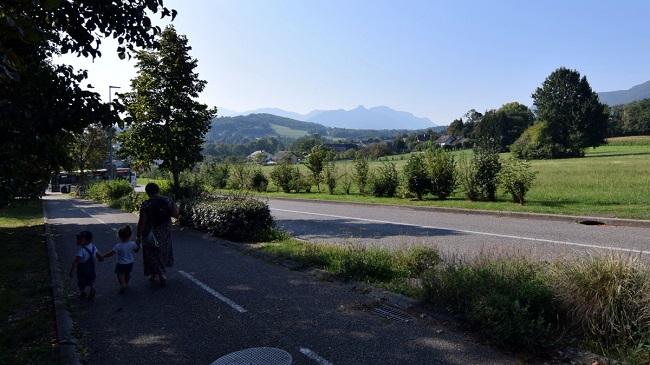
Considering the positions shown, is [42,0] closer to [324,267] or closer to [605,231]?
[324,267]

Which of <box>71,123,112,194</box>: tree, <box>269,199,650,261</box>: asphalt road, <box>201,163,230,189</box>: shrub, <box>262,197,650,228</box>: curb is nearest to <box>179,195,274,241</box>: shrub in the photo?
<box>269,199,650,261</box>: asphalt road

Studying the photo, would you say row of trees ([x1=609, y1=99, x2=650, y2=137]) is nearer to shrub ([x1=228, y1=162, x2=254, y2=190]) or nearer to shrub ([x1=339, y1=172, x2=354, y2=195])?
shrub ([x1=339, y1=172, x2=354, y2=195])

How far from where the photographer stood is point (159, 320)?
5676 millimetres

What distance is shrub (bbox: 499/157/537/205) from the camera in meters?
16.0

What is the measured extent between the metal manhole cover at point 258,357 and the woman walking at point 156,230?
3320mm

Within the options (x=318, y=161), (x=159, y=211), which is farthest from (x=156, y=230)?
(x=318, y=161)

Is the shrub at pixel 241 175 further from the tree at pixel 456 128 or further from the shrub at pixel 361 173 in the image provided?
the tree at pixel 456 128

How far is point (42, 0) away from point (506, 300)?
5.05 metres

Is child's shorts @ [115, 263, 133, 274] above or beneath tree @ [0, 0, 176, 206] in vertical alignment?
beneath

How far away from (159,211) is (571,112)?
75.8m

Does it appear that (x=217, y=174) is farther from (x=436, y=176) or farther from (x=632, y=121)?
(x=632, y=121)

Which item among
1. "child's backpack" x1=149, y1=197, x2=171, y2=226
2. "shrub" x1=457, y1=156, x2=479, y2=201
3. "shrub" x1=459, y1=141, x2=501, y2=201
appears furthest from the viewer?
→ "shrub" x1=457, y1=156, x2=479, y2=201

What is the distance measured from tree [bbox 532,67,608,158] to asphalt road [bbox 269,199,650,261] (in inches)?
2227

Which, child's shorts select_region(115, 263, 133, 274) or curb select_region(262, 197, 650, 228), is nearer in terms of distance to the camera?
child's shorts select_region(115, 263, 133, 274)
